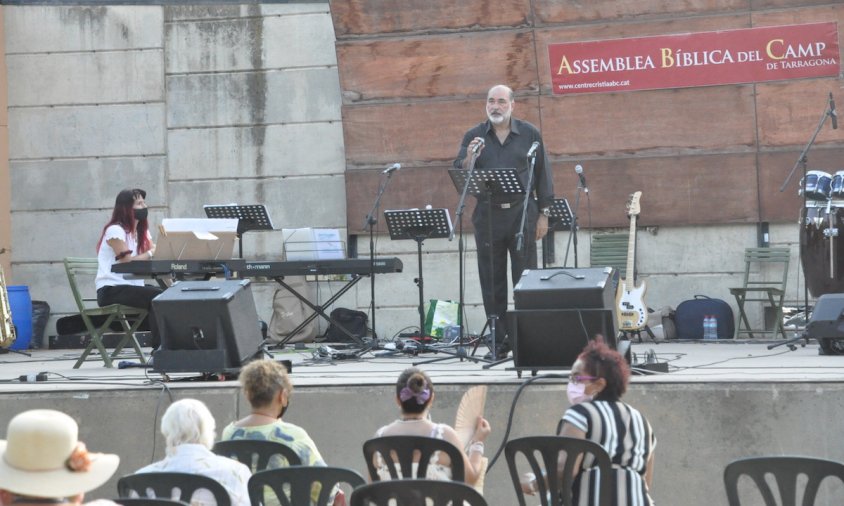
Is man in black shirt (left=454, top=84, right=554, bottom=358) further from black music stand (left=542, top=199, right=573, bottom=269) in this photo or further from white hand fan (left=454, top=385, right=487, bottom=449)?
white hand fan (left=454, top=385, right=487, bottom=449)

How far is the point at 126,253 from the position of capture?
30.8ft

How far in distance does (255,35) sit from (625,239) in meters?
4.26

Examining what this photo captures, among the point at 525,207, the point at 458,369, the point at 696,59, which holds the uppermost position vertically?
the point at 696,59

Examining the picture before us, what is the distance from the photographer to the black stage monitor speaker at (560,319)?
689cm

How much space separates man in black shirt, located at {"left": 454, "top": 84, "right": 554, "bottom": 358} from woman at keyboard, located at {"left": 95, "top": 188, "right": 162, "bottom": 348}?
2466 mm

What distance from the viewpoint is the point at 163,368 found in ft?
24.7

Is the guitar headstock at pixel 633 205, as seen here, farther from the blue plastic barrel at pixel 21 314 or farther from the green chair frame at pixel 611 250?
the blue plastic barrel at pixel 21 314

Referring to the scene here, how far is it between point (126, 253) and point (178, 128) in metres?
3.78

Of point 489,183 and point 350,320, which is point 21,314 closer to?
point 350,320

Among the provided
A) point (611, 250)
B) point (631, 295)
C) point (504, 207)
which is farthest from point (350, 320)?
point (504, 207)

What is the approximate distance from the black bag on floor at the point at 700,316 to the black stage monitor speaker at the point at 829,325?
283 cm

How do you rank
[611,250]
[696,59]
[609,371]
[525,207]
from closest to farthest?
[609,371] → [525,207] → [696,59] → [611,250]

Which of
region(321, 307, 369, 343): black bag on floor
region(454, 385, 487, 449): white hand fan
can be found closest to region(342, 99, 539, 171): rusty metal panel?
region(321, 307, 369, 343): black bag on floor

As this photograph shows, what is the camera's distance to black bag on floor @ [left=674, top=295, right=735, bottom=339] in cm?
1154
